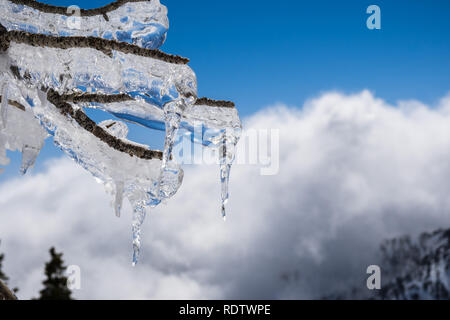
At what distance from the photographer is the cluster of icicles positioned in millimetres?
3143

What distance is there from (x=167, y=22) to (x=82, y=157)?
1.75m

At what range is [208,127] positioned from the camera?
3.92 meters

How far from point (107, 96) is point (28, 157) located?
1088mm

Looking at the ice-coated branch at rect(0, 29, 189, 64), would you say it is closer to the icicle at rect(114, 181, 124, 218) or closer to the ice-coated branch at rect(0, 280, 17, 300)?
the icicle at rect(114, 181, 124, 218)

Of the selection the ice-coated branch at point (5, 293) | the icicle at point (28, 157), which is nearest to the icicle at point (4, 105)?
the icicle at point (28, 157)

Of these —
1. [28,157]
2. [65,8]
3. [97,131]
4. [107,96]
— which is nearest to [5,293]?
[28,157]

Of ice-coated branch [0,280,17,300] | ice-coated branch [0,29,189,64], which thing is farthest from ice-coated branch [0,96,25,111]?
ice-coated branch [0,280,17,300]

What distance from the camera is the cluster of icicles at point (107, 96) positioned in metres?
3.14

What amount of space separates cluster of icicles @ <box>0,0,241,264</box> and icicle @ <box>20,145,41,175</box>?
0.01 meters

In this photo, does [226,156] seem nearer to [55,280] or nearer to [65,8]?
[65,8]

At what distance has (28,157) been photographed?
169 inches

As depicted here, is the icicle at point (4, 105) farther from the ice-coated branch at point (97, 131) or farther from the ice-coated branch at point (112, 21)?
the ice-coated branch at point (112, 21)

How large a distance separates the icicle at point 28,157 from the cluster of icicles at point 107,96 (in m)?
0.01

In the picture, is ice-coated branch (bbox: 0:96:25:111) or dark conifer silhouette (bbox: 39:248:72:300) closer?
ice-coated branch (bbox: 0:96:25:111)
